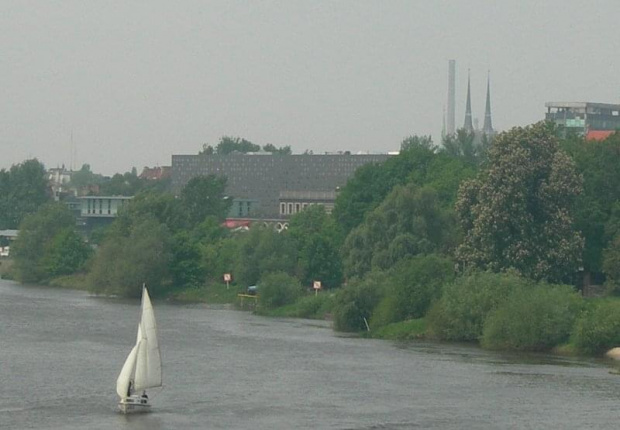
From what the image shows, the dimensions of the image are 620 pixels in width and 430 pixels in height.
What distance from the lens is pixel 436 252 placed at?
3204 inches

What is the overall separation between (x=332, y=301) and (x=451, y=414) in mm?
29562

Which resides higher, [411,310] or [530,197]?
[530,197]

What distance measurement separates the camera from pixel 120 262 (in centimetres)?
9700

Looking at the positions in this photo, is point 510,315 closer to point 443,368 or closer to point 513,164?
point 443,368

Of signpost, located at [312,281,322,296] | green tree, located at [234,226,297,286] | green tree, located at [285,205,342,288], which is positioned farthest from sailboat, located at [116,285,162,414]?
green tree, located at [234,226,297,286]

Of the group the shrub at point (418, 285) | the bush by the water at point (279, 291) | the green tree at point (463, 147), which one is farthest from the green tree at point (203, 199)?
the shrub at point (418, 285)

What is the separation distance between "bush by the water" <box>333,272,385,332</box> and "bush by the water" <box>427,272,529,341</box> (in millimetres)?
4405

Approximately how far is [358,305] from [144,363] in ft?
87.2

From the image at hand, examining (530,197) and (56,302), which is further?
(56,302)

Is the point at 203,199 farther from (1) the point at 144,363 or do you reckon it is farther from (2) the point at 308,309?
(1) the point at 144,363

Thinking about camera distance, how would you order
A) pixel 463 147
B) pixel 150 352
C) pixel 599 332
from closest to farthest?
pixel 150 352 < pixel 599 332 < pixel 463 147

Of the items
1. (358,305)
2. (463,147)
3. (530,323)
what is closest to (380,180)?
(358,305)

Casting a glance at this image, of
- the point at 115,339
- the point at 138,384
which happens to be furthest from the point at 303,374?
the point at 115,339

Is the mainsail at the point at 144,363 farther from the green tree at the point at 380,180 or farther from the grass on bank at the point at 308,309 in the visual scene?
the green tree at the point at 380,180
